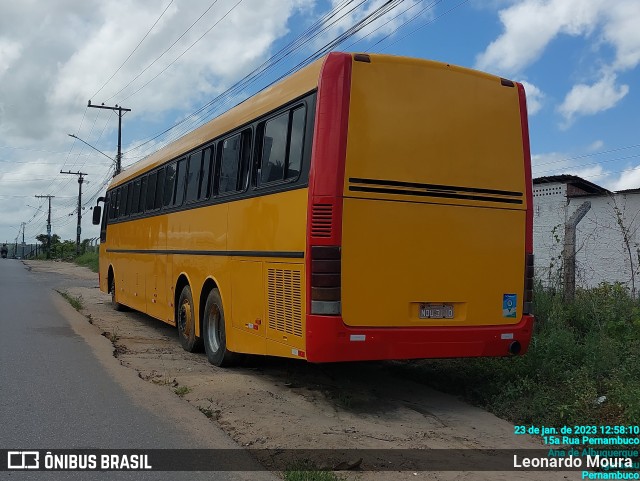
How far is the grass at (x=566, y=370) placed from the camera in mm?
5855

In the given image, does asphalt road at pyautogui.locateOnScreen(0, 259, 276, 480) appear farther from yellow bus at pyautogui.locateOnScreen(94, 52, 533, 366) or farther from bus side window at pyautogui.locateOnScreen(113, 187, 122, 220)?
bus side window at pyautogui.locateOnScreen(113, 187, 122, 220)

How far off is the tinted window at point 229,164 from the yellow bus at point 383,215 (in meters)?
0.20

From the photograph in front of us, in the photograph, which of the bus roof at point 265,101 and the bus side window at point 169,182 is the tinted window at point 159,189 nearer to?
the bus side window at point 169,182

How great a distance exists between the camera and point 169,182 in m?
11.0

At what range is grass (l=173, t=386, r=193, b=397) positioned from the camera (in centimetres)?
695

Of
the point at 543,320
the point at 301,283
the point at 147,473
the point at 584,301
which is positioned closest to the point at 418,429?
the point at 301,283

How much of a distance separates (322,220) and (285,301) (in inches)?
40.3

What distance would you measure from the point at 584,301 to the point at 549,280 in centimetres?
88

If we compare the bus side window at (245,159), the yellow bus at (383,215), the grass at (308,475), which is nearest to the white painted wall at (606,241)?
the yellow bus at (383,215)

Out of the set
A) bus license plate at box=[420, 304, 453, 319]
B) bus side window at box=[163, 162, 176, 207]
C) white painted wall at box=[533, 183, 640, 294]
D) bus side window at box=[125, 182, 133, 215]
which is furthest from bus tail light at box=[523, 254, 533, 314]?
bus side window at box=[125, 182, 133, 215]

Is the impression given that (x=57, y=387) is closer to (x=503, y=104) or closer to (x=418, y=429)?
(x=418, y=429)

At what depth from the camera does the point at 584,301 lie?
8.76m

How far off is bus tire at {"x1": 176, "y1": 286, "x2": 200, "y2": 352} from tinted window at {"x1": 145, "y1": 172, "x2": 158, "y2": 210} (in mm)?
2548
